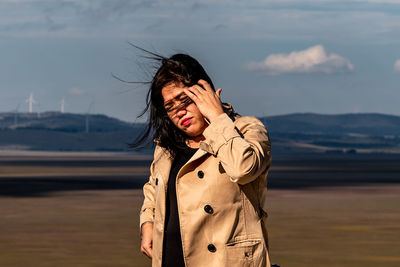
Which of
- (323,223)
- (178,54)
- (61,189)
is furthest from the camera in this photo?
(61,189)

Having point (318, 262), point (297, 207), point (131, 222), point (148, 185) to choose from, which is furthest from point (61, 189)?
point (148, 185)

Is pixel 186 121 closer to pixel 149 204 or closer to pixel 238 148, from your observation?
pixel 238 148

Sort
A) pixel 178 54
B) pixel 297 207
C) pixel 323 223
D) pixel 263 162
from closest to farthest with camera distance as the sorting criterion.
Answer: pixel 263 162 < pixel 178 54 < pixel 323 223 < pixel 297 207

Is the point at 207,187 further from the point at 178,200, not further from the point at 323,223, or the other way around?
the point at 323,223

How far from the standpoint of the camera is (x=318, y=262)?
15.1 meters

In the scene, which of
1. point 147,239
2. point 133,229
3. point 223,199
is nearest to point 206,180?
point 223,199

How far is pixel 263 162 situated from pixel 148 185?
1014 millimetres

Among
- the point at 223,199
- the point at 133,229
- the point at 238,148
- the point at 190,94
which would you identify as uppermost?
the point at 190,94

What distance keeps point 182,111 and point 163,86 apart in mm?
194

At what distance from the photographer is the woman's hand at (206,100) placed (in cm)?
472

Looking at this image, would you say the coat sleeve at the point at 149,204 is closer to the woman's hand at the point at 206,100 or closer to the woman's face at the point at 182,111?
the woman's face at the point at 182,111

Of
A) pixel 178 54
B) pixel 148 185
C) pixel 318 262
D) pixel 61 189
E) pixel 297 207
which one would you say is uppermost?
pixel 178 54

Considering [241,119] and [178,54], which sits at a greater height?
[178,54]

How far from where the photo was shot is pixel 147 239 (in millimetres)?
5176
